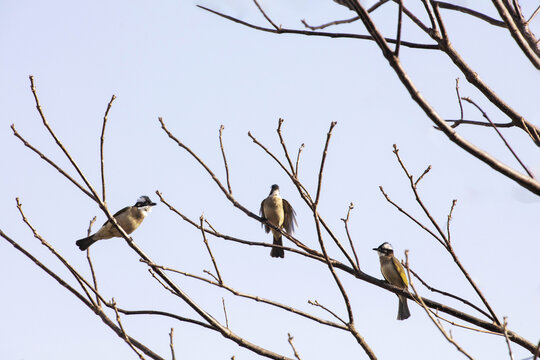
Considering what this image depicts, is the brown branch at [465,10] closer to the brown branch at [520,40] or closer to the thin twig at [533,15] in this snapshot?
the thin twig at [533,15]

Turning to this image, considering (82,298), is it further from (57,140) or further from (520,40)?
(520,40)

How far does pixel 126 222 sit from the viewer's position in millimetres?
8820

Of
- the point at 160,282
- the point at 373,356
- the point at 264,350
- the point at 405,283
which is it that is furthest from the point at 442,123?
the point at 405,283

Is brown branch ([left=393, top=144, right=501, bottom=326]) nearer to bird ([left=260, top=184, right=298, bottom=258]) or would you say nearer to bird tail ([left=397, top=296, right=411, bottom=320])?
bird tail ([left=397, top=296, right=411, bottom=320])

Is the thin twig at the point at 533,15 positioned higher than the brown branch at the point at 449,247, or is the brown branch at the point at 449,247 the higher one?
the thin twig at the point at 533,15

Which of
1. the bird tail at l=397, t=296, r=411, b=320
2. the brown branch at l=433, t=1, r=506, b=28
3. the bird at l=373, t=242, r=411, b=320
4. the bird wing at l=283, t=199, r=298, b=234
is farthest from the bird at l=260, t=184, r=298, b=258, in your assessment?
the brown branch at l=433, t=1, r=506, b=28

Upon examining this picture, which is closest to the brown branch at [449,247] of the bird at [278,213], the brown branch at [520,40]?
the brown branch at [520,40]

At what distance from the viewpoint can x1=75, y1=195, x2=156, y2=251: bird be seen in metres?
8.66

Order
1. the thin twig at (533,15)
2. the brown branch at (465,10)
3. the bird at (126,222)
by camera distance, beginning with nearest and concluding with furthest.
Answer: the thin twig at (533,15)
the brown branch at (465,10)
the bird at (126,222)

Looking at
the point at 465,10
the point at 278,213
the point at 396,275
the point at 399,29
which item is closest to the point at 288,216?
the point at 278,213

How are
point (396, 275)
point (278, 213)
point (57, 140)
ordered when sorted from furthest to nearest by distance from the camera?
point (278, 213) → point (396, 275) → point (57, 140)

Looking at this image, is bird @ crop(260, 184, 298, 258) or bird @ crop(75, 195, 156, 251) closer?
bird @ crop(75, 195, 156, 251)

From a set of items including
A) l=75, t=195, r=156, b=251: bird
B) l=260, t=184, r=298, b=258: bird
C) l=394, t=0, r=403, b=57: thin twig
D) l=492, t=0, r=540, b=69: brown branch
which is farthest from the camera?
l=260, t=184, r=298, b=258: bird

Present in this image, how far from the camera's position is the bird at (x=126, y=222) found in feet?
28.4
